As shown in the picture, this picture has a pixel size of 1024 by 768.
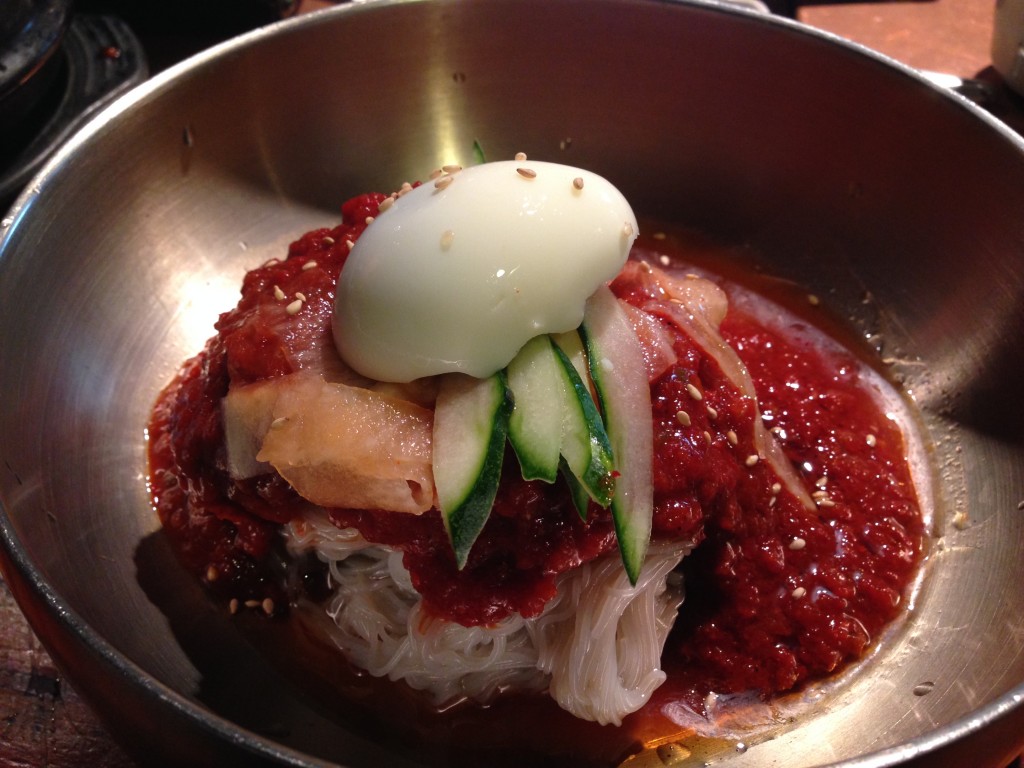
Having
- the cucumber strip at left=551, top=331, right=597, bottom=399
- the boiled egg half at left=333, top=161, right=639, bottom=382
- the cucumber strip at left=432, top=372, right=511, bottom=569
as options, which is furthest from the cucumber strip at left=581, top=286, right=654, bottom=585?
the cucumber strip at left=432, top=372, right=511, bottom=569

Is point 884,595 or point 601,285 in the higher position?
point 601,285

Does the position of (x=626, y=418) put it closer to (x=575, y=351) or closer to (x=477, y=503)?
(x=575, y=351)

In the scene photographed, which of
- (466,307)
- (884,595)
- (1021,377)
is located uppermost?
(466,307)

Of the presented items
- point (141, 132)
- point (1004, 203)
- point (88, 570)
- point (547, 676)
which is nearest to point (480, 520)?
point (547, 676)

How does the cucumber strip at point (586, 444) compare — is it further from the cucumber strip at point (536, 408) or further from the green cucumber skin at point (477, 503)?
the green cucumber skin at point (477, 503)

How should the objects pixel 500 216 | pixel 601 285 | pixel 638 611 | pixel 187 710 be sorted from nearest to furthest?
pixel 187 710 < pixel 500 216 < pixel 601 285 < pixel 638 611

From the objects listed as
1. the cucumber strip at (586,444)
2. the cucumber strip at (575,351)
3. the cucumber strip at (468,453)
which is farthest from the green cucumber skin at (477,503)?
the cucumber strip at (575,351)

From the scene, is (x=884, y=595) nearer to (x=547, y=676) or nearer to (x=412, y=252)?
(x=547, y=676)

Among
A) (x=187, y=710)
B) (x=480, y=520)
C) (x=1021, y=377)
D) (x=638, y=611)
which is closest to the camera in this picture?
(x=187, y=710)
